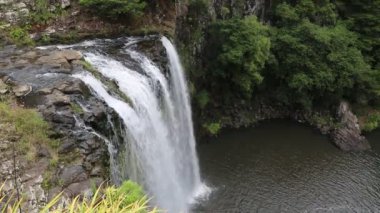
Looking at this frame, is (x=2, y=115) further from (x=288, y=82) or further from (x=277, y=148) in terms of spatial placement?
(x=288, y=82)

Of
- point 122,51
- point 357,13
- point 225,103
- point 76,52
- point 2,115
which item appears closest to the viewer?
point 2,115

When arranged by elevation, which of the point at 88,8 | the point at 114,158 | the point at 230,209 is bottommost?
the point at 230,209

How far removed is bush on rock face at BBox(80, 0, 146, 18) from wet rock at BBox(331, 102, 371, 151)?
954cm

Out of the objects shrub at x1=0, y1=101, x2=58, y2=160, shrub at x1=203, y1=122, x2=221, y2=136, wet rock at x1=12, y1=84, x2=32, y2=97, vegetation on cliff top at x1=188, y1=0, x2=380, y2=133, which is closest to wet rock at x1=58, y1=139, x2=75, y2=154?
shrub at x1=0, y1=101, x2=58, y2=160

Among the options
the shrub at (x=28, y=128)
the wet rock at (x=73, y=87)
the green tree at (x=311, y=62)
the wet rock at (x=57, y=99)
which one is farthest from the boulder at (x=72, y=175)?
the green tree at (x=311, y=62)

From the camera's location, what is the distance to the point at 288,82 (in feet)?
63.9

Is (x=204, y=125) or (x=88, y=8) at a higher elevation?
(x=88, y=8)

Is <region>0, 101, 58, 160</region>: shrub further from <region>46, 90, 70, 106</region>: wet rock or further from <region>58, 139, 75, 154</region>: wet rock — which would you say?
<region>46, 90, 70, 106</region>: wet rock

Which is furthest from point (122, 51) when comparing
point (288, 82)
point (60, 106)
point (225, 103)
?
point (288, 82)

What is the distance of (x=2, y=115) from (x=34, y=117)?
2.00 feet

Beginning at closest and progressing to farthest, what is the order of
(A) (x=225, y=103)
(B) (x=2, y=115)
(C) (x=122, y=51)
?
(B) (x=2, y=115), (C) (x=122, y=51), (A) (x=225, y=103)

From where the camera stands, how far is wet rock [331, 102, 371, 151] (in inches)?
Answer: 730

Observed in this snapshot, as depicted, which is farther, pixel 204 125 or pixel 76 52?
pixel 204 125

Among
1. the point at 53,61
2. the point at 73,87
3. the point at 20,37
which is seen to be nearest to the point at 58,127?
the point at 73,87
